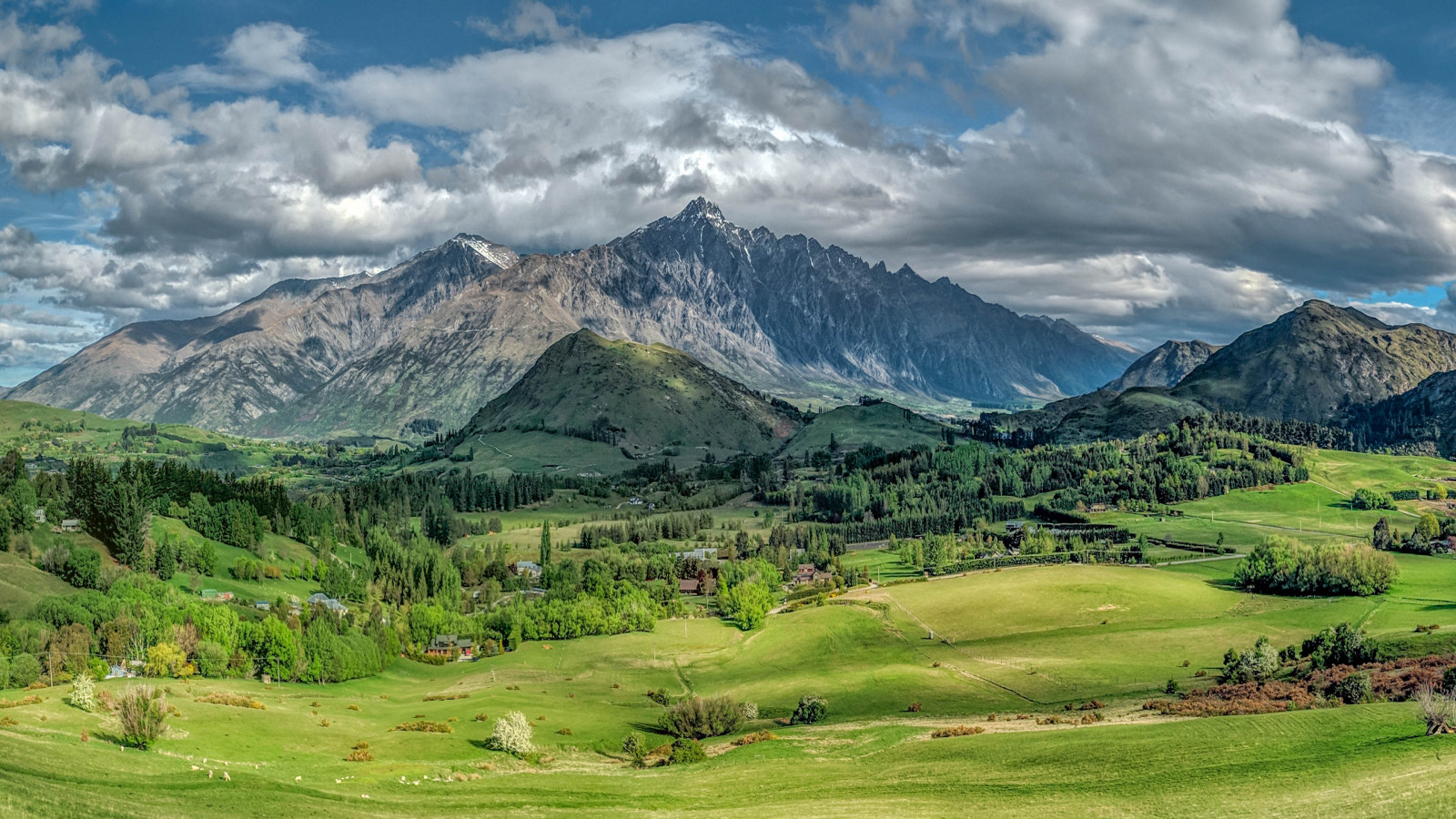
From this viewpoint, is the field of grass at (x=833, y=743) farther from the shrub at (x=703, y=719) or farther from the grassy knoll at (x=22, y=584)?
the grassy knoll at (x=22, y=584)

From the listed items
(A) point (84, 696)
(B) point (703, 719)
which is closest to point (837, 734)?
(B) point (703, 719)

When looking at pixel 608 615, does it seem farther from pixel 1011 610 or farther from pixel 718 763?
pixel 718 763

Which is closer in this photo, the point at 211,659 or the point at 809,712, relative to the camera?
the point at 809,712

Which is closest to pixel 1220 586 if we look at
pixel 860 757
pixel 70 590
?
pixel 860 757

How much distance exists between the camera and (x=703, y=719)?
343 feet

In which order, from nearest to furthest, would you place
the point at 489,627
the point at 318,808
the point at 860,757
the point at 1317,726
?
the point at 318,808 < the point at 1317,726 < the point at 860,757 < the point at 489,627

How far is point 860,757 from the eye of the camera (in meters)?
81.6

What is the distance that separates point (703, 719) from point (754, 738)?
36.1 ft

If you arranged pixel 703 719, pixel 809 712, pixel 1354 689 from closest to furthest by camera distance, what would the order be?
pixel 1354 689 → pixel 703 719 → pixel 809 712

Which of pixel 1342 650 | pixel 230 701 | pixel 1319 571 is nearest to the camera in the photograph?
pixel 230 701

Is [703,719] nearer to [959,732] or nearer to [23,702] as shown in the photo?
[959,732]

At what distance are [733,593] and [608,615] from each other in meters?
25.1

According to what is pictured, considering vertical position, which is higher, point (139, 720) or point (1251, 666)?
point (139, 720)

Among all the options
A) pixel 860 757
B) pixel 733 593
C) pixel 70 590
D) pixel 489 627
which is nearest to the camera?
pixel 860 757
